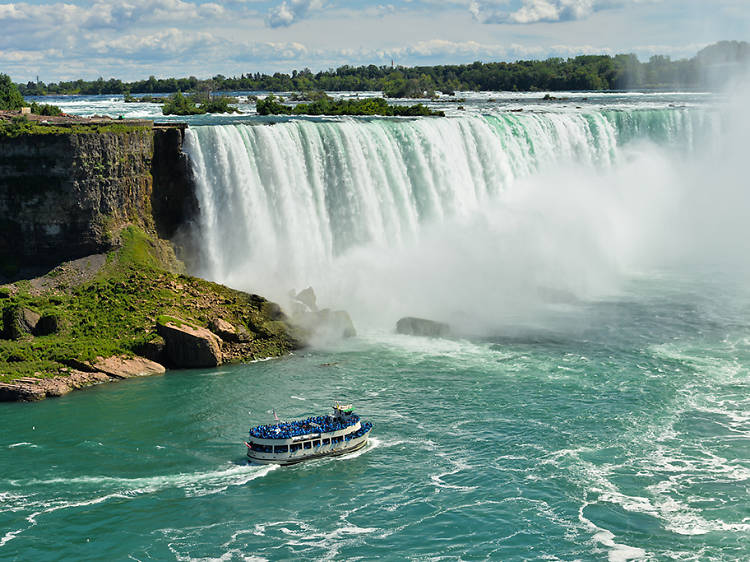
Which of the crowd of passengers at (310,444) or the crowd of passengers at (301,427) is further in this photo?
the crowd of passengers at (301,427)

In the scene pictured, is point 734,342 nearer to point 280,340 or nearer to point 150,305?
point 280,340

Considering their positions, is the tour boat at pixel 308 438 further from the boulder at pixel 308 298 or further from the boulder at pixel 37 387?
the boulder at pixel 308 298

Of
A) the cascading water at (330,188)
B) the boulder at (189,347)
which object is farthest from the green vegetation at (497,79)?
the boulder at (189,347)

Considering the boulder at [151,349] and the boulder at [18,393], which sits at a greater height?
the boulder at [151,349]

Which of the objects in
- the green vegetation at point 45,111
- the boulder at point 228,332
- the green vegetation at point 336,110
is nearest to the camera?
the boulder at point 228,332

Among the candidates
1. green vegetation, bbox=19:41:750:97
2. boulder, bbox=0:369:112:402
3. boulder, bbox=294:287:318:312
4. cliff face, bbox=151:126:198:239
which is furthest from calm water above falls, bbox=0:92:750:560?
green vegetation, bbox=19:41:750:97

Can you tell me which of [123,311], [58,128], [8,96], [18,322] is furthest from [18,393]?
[8,96]

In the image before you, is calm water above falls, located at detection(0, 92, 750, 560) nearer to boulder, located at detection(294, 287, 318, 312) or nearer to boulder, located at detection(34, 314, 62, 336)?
boulder, located at detection(294, 287, 318, 312)

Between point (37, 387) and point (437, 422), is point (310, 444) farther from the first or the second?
point (37, 387)
